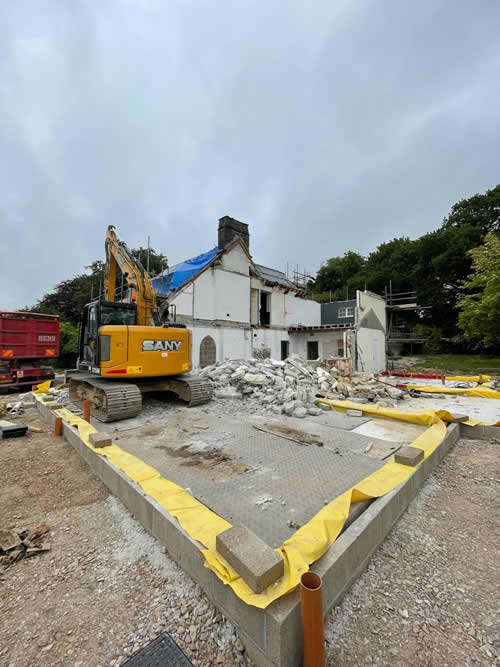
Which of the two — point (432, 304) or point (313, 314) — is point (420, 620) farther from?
point (432, 304)

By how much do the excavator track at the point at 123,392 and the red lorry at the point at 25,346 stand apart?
412cm

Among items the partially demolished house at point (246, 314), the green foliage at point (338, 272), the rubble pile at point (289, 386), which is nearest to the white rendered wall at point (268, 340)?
the partially demolished house at point (246, 314)

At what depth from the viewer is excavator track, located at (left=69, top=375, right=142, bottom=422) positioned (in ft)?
20.2

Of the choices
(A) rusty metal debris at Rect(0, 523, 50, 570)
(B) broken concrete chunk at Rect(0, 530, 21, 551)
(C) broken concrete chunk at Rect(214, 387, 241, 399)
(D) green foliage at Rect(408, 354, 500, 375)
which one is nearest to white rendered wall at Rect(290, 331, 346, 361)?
(D) green foliage at Rect(408, 354, 500, 375)

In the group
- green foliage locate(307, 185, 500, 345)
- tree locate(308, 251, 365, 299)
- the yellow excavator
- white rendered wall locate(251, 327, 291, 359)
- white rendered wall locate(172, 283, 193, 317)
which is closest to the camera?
the yellow excavator

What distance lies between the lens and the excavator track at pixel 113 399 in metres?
6.16

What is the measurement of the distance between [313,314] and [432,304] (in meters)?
18.8

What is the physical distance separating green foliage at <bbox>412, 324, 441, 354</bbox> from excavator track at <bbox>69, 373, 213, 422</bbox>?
1196 inches

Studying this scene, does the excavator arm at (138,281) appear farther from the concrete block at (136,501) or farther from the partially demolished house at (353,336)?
the partially demolished house at (353,336)

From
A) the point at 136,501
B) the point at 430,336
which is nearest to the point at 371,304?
the point at 430,336

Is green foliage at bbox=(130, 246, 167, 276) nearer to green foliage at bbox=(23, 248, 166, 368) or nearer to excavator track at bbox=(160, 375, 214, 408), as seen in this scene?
green foliage at bbox=(23, 248, 166, 368)

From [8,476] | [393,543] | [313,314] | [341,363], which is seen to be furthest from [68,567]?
[313,314]

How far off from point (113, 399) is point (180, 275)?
10174 millimetres

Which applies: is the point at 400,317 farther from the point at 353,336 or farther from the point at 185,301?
the point at 185,301
